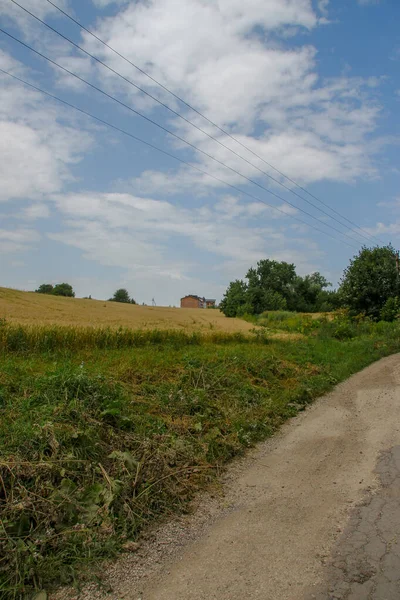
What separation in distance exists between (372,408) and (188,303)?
9587cm

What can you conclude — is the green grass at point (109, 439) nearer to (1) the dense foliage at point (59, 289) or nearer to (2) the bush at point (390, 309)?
(2) the bush at point (390, 309)

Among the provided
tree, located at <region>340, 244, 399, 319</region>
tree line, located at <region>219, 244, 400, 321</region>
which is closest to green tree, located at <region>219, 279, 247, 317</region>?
tree line, located at <region>219, 244, 400, 321</region>

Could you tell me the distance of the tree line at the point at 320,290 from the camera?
104 feet

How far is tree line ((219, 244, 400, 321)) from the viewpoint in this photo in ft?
104

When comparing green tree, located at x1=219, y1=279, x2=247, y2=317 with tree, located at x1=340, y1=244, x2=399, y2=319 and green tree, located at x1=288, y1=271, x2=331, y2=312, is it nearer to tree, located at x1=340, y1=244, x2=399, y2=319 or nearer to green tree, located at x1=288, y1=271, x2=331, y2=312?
green tree, located at x1=288, y1=271, x2=331, y2=312

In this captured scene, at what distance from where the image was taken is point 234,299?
173 ft

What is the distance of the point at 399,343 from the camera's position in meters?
20.4

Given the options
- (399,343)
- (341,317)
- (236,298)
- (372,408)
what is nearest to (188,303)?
(236,298)

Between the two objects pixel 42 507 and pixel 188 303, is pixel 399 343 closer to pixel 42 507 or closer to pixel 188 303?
pixel 42 507

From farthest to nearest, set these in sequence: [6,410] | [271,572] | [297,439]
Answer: [297,439] < [6,410] < [271,572]

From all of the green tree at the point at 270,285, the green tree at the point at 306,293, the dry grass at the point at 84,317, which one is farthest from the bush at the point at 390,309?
the green tree at the point at 306,293

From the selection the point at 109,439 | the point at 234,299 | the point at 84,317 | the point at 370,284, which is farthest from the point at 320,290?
the point at 109,439

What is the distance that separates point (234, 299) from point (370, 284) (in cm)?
2253

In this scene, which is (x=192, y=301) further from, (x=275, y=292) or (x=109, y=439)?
(x=109, y=439)
